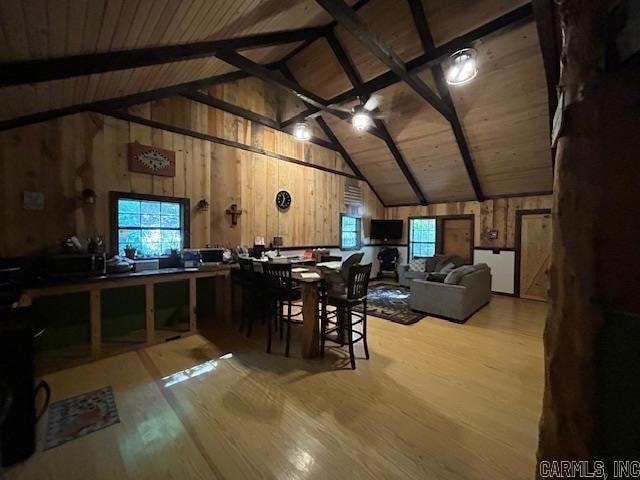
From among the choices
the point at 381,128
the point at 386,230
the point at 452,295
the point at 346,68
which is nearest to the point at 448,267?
the point at 452,295

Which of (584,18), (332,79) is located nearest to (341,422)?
(584,18)

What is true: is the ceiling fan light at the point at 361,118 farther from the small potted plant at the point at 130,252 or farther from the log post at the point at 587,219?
the small potted plant at the point at 130,252

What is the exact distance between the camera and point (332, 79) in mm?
5016

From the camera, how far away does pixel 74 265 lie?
272cm

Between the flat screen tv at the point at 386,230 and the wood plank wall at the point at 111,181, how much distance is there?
9.19 feet

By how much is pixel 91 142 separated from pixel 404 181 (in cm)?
647

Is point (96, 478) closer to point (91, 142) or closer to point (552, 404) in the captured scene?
point (552, 404)

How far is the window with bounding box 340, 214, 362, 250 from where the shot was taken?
6934mm

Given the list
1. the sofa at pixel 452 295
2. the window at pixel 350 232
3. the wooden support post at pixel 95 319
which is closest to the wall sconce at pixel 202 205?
the wooden support post at pixel 95 319

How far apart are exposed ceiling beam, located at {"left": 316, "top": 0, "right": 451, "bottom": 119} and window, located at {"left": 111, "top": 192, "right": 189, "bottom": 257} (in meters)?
3.25

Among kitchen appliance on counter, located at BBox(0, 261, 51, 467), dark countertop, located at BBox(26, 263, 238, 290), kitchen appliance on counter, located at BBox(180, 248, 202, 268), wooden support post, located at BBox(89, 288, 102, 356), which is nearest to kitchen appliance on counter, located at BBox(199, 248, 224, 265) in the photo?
kitchen appliance on counter, located at BBox(180, 248, 202, 268)

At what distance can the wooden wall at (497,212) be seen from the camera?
18.9 ft

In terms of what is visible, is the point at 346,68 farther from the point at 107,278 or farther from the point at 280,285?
the point at 107,278

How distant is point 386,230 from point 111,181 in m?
6.49
